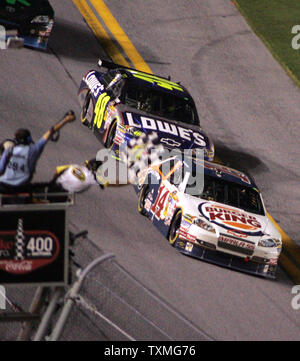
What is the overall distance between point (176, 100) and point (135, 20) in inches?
301

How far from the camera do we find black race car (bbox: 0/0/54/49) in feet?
64.2

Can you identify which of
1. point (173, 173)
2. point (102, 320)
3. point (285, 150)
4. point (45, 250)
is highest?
point (45, 250)

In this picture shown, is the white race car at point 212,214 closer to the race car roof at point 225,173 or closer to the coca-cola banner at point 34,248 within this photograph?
the race car roof at point 225,173

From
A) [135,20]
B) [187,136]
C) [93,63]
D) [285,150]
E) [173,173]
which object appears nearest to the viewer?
[173,173]

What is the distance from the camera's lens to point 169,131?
16328mm

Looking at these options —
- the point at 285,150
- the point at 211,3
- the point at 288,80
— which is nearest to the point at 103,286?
the point at 285,150

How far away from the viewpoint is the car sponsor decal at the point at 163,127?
1620 cm

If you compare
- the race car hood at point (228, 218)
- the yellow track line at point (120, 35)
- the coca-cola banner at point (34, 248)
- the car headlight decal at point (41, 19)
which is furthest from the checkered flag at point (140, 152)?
the coca-cola banner at point (34, 248)

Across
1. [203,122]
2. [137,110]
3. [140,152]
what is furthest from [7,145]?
[203,122]

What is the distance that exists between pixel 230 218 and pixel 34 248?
6151mm

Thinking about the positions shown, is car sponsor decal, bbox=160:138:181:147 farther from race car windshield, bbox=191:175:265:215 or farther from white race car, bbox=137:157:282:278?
race car windshield, bbox=191:175:265:215

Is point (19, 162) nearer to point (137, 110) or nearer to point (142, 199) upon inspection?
point (142, 199)
